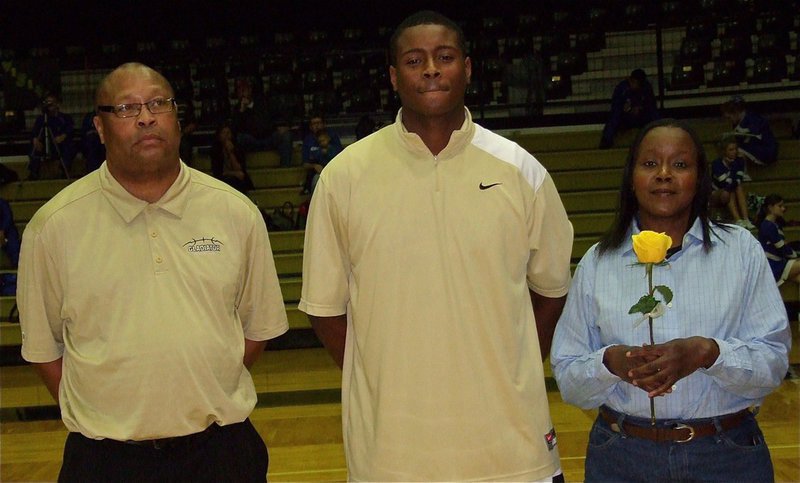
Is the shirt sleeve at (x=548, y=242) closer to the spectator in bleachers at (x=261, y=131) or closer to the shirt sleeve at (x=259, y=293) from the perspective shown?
the shirt sleeve at (x=259, y=293)

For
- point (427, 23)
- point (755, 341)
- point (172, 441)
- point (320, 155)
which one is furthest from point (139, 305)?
point (320, 155)

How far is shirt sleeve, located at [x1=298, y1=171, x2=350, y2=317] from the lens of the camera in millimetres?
2633

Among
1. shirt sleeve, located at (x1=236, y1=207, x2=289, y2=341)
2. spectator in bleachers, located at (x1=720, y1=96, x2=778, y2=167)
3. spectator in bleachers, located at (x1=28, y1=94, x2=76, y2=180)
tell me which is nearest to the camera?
shirt sleeve, located at (x1=236, y1=207, x2=289, y2=341)

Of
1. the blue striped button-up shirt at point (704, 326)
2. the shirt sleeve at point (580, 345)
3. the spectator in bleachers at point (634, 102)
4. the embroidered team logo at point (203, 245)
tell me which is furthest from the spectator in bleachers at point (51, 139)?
the blue striped button-up shirt at point (704, 326)

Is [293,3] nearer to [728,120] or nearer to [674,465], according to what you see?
[728,120]

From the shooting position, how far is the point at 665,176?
8.22 feet

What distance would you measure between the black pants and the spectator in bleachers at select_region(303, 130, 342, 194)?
8589 mm

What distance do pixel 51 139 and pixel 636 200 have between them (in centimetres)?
1085

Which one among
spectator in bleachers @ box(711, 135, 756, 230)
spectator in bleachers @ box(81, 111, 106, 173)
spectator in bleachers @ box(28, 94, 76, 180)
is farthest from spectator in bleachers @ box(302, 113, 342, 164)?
spectator in bleachers @ box(711, 135, 756, 230)

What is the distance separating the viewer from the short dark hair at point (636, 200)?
256 centimetres

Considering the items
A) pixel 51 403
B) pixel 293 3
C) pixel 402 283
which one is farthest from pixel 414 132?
pixel 293 3

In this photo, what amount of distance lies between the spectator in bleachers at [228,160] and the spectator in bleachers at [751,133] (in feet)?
18.0

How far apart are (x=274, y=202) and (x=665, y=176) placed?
937cm

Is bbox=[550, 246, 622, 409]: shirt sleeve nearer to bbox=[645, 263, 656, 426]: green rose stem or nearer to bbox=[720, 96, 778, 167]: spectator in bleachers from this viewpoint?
bbox=[645, 263, 656, 426]: green rose stem
